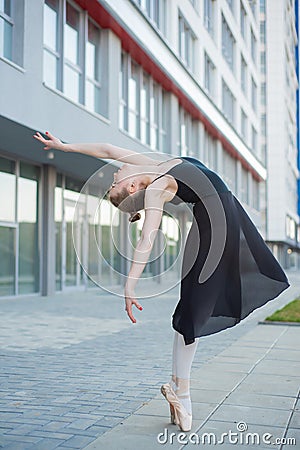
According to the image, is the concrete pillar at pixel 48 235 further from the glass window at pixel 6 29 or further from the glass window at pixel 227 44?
the glass window at pixel 227 44

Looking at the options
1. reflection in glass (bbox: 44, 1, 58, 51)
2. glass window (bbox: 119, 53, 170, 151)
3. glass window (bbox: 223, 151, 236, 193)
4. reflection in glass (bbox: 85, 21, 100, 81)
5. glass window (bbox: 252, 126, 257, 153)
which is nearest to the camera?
reflection in glass (bbox: 44, 1, 58, 51)

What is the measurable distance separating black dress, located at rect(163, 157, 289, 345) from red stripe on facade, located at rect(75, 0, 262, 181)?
46.2 feet

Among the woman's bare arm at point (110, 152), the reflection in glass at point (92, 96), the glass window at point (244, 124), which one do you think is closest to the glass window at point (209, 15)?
the glass window at point (244, 124)

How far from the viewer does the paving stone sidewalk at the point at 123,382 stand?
14.0 feet

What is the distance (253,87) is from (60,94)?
35.0 m

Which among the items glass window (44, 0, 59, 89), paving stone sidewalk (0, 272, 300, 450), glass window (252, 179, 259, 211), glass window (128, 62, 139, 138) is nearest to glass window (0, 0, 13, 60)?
glass window (44, 0, 59, 89)

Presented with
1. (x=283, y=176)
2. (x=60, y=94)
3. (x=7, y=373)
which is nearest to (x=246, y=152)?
(x=283, y=176)

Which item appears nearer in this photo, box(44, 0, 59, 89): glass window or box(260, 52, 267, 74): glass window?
box(44, 0, 59, 89): glass window

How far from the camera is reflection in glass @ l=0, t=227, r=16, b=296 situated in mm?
16656

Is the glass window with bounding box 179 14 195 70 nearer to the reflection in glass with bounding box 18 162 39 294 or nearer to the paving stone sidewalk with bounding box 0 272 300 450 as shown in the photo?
the reflection in glass with bounding box 18 162 39 294

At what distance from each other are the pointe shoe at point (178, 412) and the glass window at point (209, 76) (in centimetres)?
2896

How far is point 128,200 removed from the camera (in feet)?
13.4

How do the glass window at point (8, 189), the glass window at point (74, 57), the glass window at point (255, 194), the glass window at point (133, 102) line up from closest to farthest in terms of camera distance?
the glass window at point (74, 57) → the glass window at point (8, 189) → the glass window at point (133, 102) → the glass window at point (255, 194)

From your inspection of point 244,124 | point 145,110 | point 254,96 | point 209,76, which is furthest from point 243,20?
point 145,110
